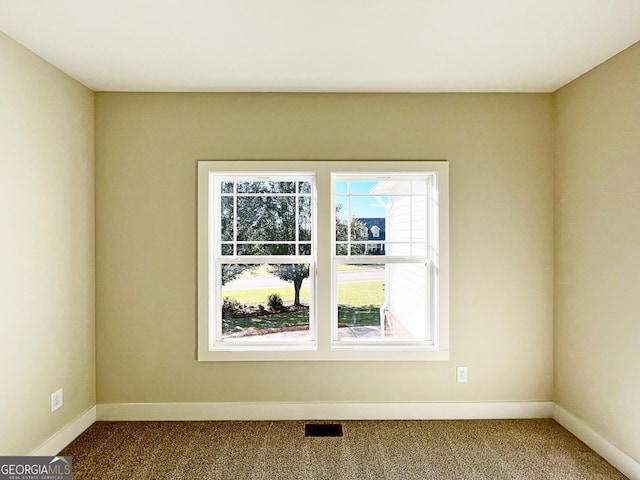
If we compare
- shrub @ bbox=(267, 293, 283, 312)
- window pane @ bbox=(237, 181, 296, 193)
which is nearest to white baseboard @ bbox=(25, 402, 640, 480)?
shrub @ bbox=(267, 293, 283, 312)

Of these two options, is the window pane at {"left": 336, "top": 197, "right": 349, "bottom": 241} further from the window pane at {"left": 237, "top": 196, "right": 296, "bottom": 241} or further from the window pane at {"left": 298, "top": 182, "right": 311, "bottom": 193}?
the window pane at {"left": 237, "top": 196, "right": 296, "bottom": 241}

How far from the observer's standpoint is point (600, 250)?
284 cm

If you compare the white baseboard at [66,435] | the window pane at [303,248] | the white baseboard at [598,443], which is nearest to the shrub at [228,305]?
the window pane at [303,248]

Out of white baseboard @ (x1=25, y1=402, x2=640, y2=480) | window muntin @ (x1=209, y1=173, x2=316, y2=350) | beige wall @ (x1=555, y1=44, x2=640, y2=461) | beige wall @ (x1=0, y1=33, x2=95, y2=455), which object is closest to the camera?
beige wall @ (x1=0, y1=33, x2=95, y2=455)

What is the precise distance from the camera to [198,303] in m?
3.36

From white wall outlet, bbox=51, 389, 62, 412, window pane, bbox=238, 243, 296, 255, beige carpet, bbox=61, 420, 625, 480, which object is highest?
window pane, bbox=238, 243, 296, 255

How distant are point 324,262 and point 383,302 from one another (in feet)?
2.04

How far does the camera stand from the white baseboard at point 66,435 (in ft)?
8.93

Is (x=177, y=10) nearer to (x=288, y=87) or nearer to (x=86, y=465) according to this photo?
(x=288, y=87)

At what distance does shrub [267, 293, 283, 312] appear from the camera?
353 cm

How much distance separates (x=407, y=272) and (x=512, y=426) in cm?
140

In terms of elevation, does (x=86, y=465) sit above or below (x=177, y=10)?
below

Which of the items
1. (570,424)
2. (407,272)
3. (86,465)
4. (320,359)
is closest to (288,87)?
(407,272)

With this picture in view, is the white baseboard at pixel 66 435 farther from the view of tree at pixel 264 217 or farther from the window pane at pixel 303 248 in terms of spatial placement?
the window pane at pixel 303 248
